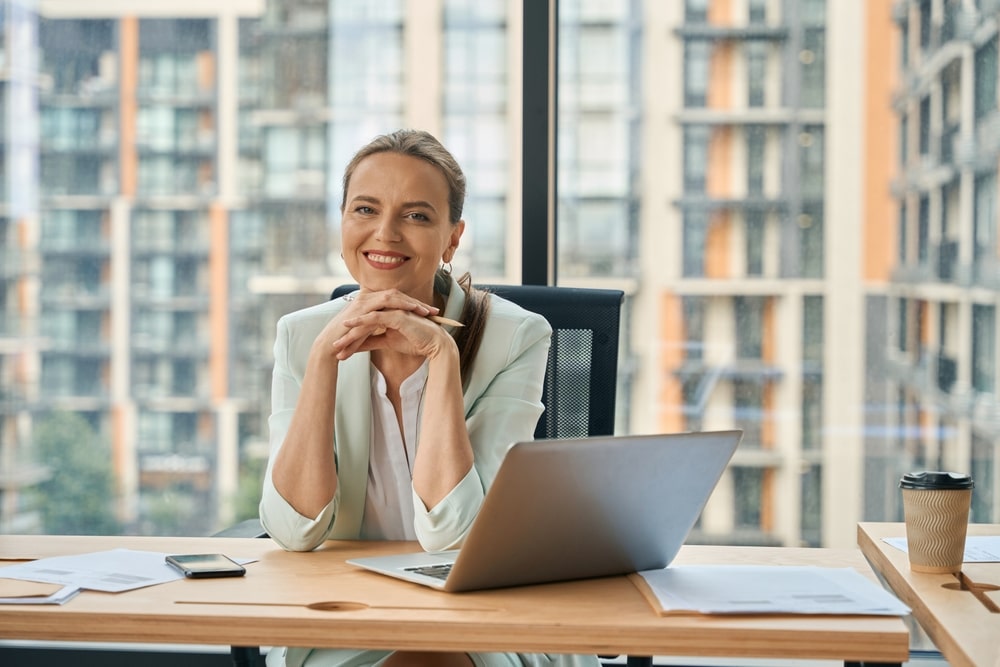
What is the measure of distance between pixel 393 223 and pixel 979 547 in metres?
1.03

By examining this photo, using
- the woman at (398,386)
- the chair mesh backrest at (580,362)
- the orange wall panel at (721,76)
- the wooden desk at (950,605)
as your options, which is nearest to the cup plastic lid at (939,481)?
the wooden desk at (950,605)

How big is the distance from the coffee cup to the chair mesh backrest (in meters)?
0.67

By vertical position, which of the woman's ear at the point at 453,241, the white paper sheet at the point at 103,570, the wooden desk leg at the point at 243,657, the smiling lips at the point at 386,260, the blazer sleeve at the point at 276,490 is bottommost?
the wooden desk leg at the point at 243,657

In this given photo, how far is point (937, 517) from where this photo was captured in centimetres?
140

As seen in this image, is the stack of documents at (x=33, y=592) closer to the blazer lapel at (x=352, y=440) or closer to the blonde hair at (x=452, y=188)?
the blazer lapel at (x=352, y=440)

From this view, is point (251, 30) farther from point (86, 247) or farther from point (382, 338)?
point (382, 338)


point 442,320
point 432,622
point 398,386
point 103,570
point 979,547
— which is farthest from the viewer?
point 398,386

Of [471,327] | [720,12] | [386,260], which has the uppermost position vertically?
[720,12]

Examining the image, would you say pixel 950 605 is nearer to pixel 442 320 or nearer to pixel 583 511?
pixel 583 511

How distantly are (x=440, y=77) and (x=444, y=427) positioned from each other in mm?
1575

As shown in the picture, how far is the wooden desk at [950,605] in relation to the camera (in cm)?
112

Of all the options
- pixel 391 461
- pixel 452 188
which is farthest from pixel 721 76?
pixel 391 461

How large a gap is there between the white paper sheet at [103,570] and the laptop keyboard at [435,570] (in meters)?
0.24

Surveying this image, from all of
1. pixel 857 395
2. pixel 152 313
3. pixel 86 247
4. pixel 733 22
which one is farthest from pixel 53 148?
pixel 857 395
